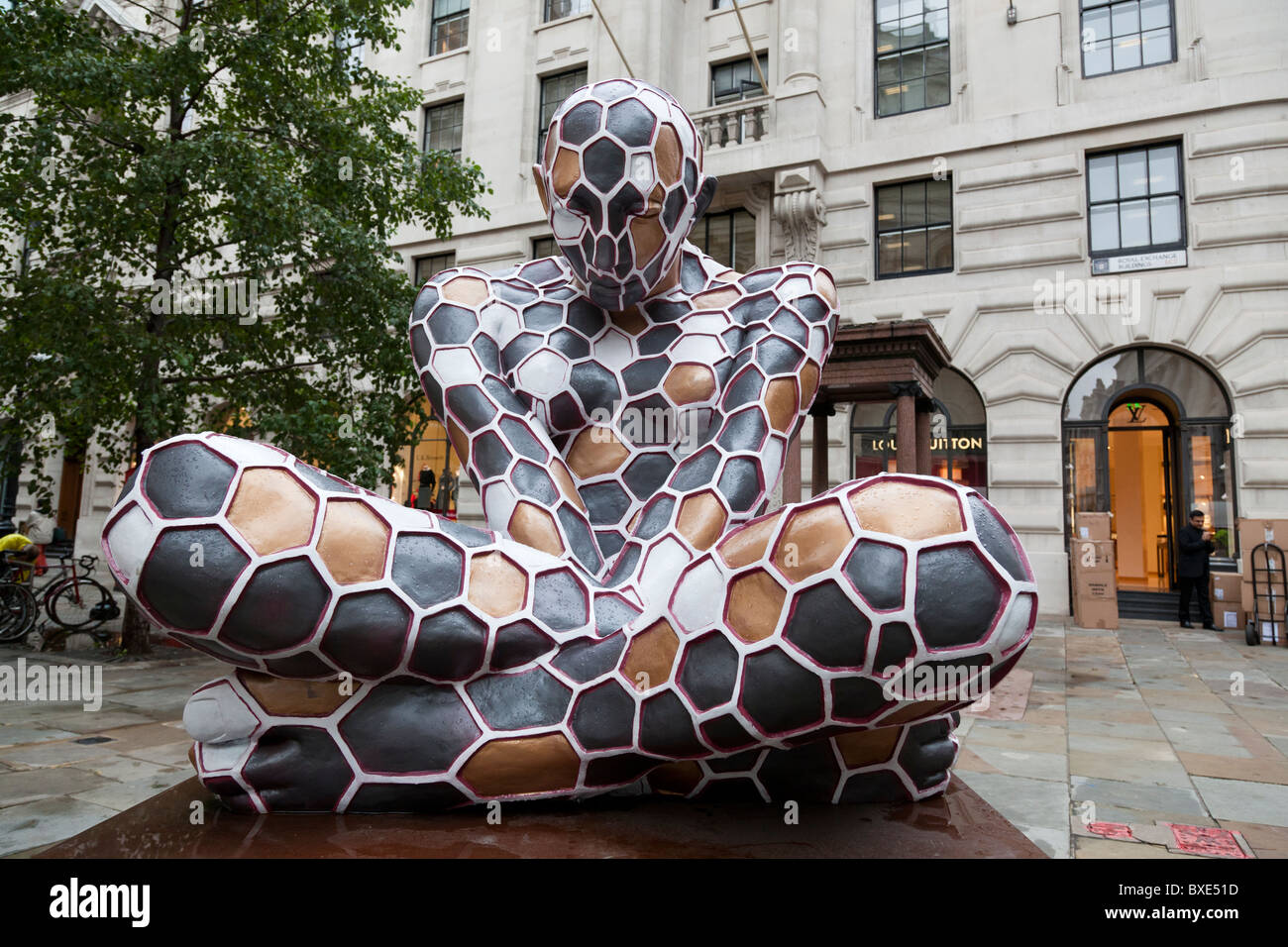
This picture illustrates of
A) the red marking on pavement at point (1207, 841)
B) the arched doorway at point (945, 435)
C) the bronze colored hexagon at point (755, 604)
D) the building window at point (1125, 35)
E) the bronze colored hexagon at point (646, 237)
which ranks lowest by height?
the red marking on pavement at point (1207, 841)

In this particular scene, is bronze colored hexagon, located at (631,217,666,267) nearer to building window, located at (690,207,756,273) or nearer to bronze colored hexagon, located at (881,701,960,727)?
bronze colored hexagon, located at (881,701,960,727)

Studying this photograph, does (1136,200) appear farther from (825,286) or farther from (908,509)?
(908,509)

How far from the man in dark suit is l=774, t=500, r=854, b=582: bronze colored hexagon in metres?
10.3

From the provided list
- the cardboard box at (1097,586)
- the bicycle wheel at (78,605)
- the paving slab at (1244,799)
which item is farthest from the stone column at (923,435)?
the bicycle wheel at (78,605)

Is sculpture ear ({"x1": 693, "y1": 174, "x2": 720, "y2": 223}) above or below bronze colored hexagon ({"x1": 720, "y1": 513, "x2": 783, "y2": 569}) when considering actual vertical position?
above

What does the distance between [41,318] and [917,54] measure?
36.6ft

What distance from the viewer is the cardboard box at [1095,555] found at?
9258 mm

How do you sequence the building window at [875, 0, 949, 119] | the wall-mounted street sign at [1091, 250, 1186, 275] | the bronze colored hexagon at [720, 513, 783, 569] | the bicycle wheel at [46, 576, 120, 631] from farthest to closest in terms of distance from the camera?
the building window at [875, 0, 949, 119] → the wall-mounted street sign at [1091, 250, 1186, 275] → the bicycle wheel at [46, 576, 120, 631] → the bronze colored hexagon at [720, 513, 783, 569]

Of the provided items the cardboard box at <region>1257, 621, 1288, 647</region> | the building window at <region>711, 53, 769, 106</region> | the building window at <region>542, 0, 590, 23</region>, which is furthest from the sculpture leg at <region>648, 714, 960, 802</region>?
the building window at <region>542, 0, 590, 23</region>

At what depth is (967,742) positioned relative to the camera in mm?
4270

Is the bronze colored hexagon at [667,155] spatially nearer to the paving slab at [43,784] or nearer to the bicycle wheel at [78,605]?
the paving slab at [43,784]

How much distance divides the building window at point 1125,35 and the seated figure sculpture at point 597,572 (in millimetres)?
11453

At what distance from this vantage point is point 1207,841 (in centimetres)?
281

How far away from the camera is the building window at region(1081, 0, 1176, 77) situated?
33.8 feet
